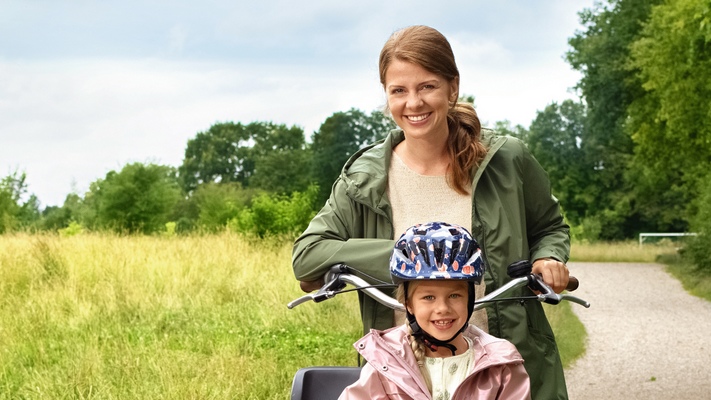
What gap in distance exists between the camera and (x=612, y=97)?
131ft

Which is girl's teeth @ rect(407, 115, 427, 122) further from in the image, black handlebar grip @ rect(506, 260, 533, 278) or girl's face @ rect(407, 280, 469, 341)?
girl's face @ rect(407, 280, 469, 341)

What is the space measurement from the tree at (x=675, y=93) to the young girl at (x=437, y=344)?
805 inches

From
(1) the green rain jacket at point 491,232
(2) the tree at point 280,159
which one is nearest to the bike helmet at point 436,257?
(1) the green rain jacket at point 491,232

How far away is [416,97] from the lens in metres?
3.44

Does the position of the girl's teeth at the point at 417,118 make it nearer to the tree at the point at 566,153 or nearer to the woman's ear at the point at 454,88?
the woman's ear at the point at 454,88

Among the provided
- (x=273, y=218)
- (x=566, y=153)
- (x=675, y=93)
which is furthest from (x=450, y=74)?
(x=566, y=153)

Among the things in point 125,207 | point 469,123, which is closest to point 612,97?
point 125,207

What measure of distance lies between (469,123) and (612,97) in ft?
124

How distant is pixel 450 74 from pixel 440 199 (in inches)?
18.9

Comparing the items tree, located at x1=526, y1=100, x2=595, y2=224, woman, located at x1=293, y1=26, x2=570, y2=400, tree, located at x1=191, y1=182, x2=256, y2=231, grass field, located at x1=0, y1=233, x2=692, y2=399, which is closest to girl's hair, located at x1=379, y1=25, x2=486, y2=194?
woman, located at x1=293, y1=26, x2=570, y2=400

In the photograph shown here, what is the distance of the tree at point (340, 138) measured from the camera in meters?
55.8

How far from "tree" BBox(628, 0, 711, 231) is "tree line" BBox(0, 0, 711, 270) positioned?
1.9 inches

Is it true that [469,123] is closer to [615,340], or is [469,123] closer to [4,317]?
[4,317]

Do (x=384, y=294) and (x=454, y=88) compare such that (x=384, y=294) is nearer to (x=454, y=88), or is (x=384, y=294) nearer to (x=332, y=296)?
(x=332, y=296)
